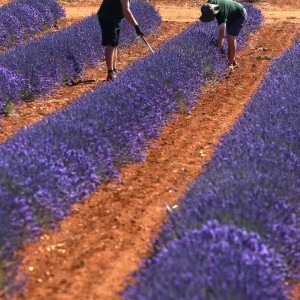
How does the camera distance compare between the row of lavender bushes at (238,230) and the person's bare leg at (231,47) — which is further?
the person's bare leg at (231,47)

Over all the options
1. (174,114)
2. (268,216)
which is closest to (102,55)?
(174,114)

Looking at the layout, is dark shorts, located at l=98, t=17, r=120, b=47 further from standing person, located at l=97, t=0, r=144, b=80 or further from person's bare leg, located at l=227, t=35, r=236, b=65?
person's bare leg, located at l=227, t=35, r=236, b=65

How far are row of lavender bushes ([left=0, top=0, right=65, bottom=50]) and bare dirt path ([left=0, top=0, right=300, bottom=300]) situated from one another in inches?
199

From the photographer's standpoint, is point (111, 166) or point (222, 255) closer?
point (222, 255)

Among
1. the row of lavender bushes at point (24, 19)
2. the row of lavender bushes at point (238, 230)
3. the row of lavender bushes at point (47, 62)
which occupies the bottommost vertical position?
the row of lavender bushes at point (24, 19)

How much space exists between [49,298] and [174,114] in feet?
12.9

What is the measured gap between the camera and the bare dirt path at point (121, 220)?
10.2 feet

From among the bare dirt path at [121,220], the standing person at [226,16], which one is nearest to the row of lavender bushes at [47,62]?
the bare dirt path at [121,220]

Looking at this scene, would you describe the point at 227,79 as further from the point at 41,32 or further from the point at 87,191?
the point at 41,32

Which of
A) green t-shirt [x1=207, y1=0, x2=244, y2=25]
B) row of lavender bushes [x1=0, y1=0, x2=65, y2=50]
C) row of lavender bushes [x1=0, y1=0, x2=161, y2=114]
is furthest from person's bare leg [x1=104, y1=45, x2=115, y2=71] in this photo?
row of lavender bushes [x1=0, y1=0, x2=65, y2=50]

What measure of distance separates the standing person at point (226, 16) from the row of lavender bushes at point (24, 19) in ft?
15.4

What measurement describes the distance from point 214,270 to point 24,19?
10374 millimetres

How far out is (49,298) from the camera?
292 centimetres

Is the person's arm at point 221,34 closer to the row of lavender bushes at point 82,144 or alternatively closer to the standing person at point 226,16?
the standing person at point 226,16
